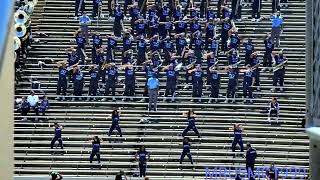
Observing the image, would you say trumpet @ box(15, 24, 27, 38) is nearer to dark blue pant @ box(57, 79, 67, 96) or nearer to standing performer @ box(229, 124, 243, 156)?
dark blue pant @ box(57, 79, 67, 96)

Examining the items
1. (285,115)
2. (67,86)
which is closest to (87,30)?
(67,86)

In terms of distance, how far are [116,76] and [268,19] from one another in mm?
6126

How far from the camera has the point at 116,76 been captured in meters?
30.6

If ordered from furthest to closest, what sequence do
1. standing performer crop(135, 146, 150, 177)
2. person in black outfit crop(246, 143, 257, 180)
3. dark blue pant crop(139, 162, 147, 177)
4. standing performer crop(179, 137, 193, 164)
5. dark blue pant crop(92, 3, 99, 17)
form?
dark blue pant crop(92, 3, 99, 17), standing performer crop(179, 137, 193, 164), dark blue pant crop(139, 162, 147, 177), standing performer crop(135, 146, 150, 177), person in black outfit crop(246, 143, 257, 180)

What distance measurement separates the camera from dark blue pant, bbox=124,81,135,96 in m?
30.1

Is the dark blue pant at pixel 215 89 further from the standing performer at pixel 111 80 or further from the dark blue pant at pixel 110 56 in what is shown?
the dark blue pant at pixel 110 56

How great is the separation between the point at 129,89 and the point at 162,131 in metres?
2.29

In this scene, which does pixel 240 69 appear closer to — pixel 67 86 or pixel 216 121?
pixel 216 121

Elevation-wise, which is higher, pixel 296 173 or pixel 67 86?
pixel 67 86

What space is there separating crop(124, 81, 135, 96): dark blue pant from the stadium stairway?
0.76ft

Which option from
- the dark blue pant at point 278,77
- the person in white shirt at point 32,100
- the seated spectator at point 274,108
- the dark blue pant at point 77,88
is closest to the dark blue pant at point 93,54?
the dark blue pant at point 77,88

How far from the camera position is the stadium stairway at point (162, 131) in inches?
1078

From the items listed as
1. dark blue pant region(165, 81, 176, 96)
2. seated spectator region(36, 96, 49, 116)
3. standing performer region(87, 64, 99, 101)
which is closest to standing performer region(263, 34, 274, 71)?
dark blue pant region(165, 81, 176, 96)

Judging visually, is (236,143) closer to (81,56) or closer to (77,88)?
(77,88)
